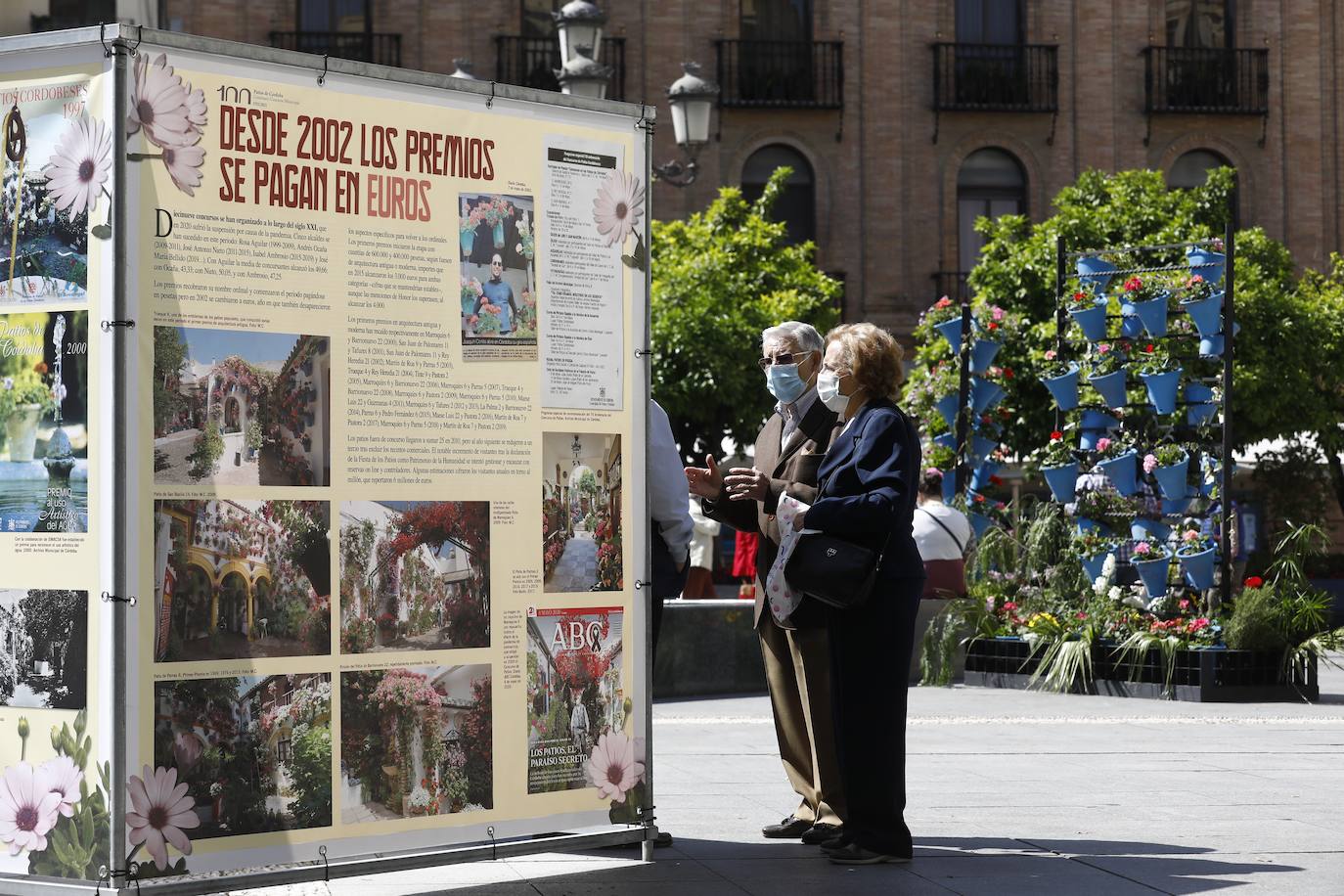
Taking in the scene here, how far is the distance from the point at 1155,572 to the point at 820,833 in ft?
25.5

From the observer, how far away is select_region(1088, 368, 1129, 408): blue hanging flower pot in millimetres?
14846

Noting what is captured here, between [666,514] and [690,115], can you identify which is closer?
[666,514]

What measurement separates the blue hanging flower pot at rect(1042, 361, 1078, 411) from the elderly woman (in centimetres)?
860

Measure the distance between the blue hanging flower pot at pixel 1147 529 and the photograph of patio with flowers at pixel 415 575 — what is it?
9.33 m

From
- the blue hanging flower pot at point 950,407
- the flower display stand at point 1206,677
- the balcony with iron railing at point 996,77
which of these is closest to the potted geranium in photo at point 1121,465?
the flower display stand at point 1206,677

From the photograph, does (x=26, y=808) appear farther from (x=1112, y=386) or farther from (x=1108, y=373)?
(x=1108, y=373)

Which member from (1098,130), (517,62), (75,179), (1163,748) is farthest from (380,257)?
(1098,130)

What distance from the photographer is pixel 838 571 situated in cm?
671

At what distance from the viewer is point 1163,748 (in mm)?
10570

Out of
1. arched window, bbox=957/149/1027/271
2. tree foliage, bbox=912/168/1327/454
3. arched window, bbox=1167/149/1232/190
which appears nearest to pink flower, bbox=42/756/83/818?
tree foliage, bbox=912/168/1327/454

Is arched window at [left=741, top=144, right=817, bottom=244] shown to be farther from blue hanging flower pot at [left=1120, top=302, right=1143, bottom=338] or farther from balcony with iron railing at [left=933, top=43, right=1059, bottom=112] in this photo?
blue hanging flower pot at [left=1120, top=302, right=1143, bottom=338]

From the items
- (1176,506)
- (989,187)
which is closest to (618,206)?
(1176,506)

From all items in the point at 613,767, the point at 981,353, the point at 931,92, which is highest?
the point at 931,92

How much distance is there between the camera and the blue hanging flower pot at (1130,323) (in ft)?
48.5
